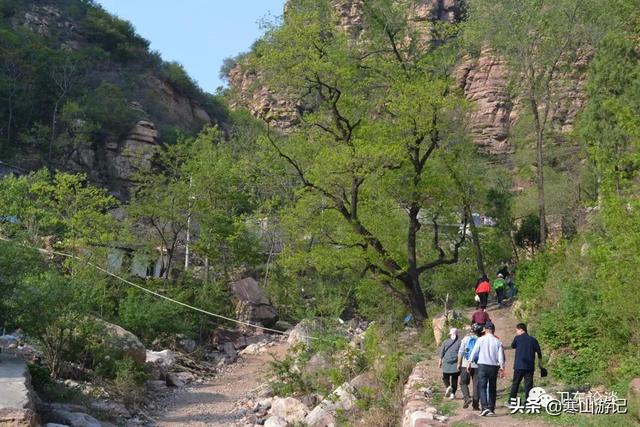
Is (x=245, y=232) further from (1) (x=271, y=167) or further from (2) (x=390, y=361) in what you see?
(2) (x=390, y=361)

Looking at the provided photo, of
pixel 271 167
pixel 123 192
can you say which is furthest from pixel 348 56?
pixel 123 192

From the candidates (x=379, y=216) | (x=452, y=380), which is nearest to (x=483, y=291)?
(x=379, y=216)

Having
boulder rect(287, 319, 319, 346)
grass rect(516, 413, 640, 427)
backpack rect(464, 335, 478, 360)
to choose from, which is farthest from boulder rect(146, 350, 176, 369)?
grass rect(516, 413, 640, 427)

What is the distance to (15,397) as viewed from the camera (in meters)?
10.8

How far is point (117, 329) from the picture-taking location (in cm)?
1859

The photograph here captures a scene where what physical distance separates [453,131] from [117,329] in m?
11.5

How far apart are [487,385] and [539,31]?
684 inches

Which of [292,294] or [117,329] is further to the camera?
[292,294]

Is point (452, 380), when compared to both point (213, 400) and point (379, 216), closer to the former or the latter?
point (213, 400)

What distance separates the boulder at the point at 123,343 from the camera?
17.5m

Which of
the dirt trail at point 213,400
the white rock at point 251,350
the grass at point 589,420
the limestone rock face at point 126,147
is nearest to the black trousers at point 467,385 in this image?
the grass at point 589,420

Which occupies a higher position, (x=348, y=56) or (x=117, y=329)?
(x=348, y=56)

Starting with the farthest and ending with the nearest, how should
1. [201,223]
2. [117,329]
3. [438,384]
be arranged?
[201,223] → [117,329] → [438,384]

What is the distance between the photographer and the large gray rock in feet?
33.5
